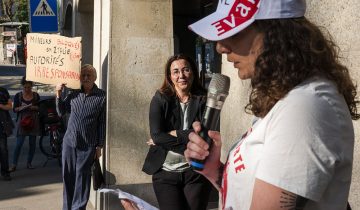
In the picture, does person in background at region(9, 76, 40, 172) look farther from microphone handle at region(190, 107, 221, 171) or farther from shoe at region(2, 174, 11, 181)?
microphone handle at region(190, 107, 221, 171)

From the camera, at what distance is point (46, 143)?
482 inches

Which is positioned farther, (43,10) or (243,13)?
(43,10)

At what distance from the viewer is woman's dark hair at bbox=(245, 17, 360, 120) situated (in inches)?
55.9

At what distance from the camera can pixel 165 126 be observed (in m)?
4.24

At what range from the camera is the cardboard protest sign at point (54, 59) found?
19.4 feet

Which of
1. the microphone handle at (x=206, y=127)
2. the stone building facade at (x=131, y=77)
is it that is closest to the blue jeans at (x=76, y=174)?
the stone building facade at (x=131, y=77)

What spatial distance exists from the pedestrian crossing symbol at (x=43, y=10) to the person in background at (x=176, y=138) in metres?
6.81

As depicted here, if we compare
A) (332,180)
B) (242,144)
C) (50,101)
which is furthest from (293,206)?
(50,101)

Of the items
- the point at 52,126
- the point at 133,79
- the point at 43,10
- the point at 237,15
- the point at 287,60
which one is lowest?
the point at 52,126

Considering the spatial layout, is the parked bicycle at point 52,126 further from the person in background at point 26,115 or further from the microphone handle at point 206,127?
the microphone handle at point 206,127

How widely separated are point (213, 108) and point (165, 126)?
7.96ft

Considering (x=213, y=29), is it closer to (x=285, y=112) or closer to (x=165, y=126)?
(x=285, y=112)

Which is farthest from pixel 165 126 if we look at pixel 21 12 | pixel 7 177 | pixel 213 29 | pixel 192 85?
pixel 21 12

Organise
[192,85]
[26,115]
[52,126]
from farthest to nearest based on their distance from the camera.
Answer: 1. [52,126]
2. [26,115]
3. [192,85]
